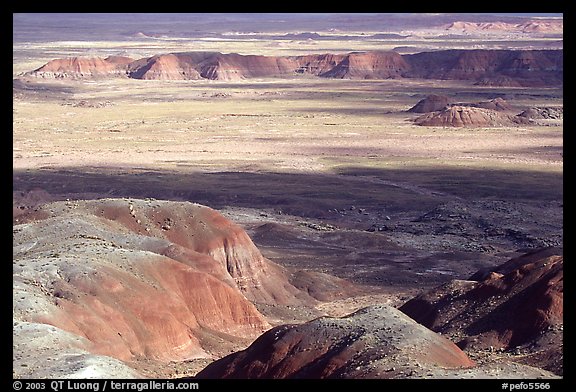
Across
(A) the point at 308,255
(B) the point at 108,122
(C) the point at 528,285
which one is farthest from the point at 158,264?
(B) the point at 108,122

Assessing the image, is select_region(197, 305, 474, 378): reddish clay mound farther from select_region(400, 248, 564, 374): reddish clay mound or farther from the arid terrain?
select_region(400, 248, 564, 374): reddish clay mound

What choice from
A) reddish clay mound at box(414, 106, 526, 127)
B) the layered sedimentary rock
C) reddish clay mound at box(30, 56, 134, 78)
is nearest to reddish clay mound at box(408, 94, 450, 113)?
reddish clay mound at box(414, 106, 526, 127)

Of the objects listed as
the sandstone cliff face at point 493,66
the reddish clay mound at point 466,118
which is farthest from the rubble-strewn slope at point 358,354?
the sandstone cliff face at point 493,66

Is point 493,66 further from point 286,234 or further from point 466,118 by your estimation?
point 286,234

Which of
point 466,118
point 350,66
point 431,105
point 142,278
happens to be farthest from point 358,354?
point 350,66

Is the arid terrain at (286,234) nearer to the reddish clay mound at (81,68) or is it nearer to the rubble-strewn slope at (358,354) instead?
the rubble-strewn slope at (358,354)

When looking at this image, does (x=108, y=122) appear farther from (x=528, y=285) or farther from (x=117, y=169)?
(x=528, y=285)

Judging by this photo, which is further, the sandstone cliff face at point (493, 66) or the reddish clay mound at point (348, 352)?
the sandstone cliff face at point (493, 66)
